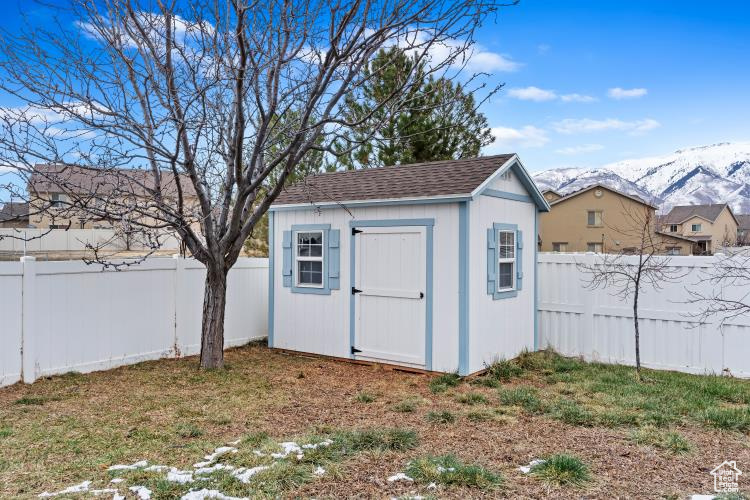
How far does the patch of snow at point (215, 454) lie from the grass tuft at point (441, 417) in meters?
1.83

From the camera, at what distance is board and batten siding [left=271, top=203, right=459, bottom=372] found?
6.80 m

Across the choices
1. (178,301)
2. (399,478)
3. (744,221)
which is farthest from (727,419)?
(744,221)

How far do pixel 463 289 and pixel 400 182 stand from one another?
6.29 ft

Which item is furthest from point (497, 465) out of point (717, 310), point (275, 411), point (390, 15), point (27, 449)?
point (717, 310)

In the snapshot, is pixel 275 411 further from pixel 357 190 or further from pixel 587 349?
pixel 587 349

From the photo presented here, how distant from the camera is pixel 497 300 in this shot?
23.9 feet

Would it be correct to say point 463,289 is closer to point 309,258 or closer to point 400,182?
point 400,182

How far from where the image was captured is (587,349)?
7996mm

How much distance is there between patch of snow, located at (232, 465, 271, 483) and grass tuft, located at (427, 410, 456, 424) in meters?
1.81

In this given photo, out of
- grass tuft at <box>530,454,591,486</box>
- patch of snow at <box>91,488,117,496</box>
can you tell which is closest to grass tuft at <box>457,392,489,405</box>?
grass tuft at <box>530,454,591,486</box>

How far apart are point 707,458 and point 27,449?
16.7 ft

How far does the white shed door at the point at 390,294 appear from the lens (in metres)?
7.09

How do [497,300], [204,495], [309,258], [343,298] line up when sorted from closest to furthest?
[204,495]
[497,300]
[343,298]
[309,258]

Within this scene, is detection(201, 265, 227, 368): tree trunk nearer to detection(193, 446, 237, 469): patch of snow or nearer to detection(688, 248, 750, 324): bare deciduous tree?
detection(193, 446, 237, 469): patch of snow
